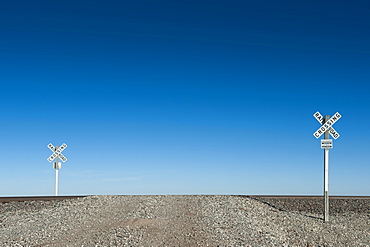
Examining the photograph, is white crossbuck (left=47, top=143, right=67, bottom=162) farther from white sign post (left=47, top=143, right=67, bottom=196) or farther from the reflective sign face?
the reflective sign face

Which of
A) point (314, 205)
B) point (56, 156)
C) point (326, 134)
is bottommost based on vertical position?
point (314, 205)

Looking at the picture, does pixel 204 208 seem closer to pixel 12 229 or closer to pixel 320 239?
pixel 320 239

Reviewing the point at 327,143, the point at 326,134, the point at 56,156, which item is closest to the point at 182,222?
the point at 327,143

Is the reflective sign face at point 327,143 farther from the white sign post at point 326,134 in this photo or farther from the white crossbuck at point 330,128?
the white crossbuck at point 330,128

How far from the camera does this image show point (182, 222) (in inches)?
595

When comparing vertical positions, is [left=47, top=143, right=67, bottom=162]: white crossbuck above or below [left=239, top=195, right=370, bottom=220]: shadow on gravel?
above

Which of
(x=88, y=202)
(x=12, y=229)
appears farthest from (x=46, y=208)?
(x=12, y=229)

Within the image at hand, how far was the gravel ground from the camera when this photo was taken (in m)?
12.5

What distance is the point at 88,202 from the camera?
21.7m

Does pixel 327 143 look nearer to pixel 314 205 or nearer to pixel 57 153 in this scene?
pixel 314 205

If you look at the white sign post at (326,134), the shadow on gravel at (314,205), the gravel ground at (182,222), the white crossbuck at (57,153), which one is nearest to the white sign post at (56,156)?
the white crossbuck at (57,153)

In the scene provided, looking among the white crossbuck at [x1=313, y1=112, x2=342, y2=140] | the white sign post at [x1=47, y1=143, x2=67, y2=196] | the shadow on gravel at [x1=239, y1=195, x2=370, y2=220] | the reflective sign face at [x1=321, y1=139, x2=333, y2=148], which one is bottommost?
the shadow on gravel at [x1=239, y1=195, x2=370, y2=220]

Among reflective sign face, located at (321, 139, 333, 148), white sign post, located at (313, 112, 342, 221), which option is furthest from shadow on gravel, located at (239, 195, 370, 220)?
reflective sign face, located at (321, 139, 333, 148)

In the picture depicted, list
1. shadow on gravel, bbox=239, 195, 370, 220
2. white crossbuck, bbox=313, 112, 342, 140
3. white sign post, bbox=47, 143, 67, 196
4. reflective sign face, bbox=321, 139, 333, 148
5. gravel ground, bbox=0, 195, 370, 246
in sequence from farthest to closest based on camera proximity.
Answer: white sign post, bbox=47, 143, 67, 196, shadow on gravel, bbox=239, 195, 370, 220, white crossbuck, bbox=313, 112, 342, 140, reflective sign face, bbox=321, 139, 333, 148, gravel ground, bbox=0, 195, 370, 246
